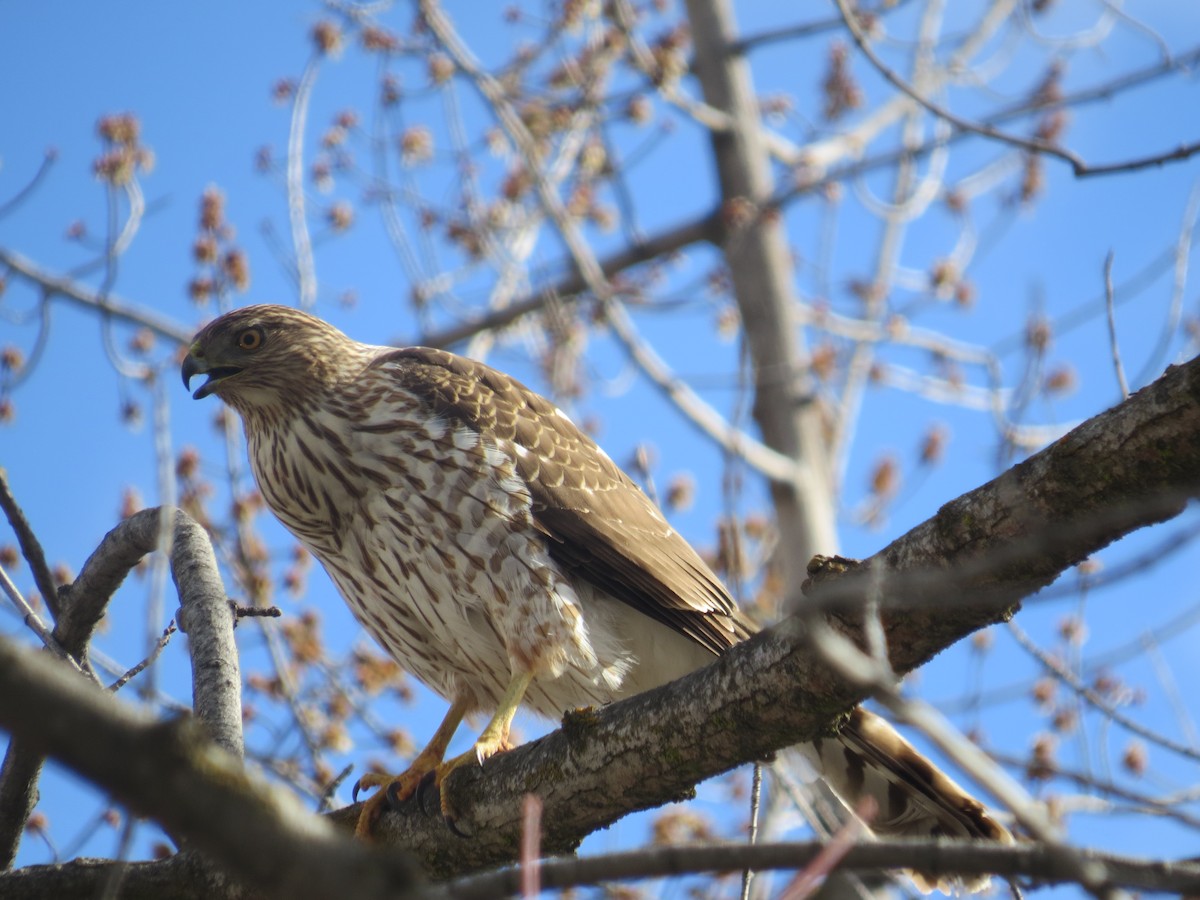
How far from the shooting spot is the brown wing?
175 inches

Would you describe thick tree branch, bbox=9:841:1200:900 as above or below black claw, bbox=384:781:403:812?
below

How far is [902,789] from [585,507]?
1483 millimetres

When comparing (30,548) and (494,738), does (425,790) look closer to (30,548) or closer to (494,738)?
(494,738)

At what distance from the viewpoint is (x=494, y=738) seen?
13.2 ft

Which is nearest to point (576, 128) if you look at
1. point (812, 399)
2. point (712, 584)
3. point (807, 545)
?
point (812, 399)

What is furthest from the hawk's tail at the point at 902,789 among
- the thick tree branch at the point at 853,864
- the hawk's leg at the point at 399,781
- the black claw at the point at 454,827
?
the thick tree branch at the point at 853,864

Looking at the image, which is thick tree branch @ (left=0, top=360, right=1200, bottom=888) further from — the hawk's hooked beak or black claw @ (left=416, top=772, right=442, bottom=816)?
the hawk's hooked beak

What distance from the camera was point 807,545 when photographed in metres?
7.55

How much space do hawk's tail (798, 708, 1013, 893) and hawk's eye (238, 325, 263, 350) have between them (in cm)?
274

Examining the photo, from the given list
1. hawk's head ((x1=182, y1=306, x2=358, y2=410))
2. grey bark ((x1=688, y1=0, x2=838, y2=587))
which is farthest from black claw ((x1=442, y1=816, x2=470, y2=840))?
grey bark ((x1=688, y1=0, x2=838, y2=587))

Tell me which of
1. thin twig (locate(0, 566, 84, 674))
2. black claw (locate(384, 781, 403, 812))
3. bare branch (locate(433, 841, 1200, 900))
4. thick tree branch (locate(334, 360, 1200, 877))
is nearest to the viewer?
bare branch (locate(433, 841, 1200, 900))

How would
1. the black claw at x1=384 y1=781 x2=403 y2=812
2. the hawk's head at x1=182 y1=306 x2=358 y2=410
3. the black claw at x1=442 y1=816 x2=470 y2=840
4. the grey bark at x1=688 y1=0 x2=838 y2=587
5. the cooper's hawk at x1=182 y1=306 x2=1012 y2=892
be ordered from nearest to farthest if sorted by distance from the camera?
the black claw at x1=442 y1=816 x2=470 y2=840 < the black claw at x1=384 y1=781 x2=403 y2=812 < the cooper's hawk at x1=182 y1=306 x2=1012 y2=892 < the hawk's head at x1=182 y1=306 x2=358 y2=410 < the grey bark at x1=688 y1=0 x2=838 y2=587

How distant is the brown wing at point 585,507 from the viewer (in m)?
4.45

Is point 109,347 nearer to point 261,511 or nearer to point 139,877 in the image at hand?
point 261,511
